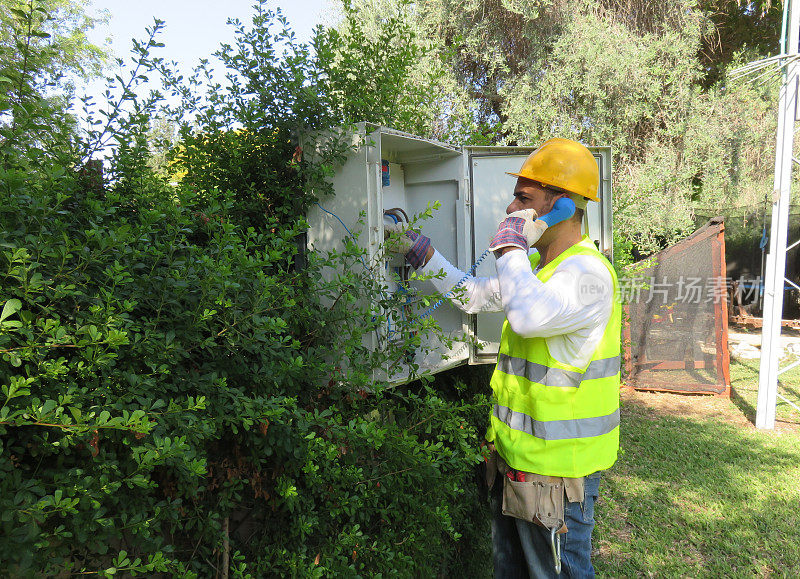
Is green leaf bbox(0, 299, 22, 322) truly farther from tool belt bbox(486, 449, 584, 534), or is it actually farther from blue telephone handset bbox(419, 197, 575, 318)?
tool belt bbox(486, 449, 584, 534)

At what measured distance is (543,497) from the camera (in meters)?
2.24

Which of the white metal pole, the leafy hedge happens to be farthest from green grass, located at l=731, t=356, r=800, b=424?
the leafy hedge

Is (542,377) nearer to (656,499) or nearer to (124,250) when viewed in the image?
(124,250)

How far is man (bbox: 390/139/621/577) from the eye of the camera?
7.27 ft

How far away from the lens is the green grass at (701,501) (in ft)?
12.3

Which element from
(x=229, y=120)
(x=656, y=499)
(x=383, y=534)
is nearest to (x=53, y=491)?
(x=383, y=534)

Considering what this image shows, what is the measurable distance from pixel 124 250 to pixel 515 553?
2.14 meters

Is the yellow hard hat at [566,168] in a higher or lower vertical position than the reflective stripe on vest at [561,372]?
higher

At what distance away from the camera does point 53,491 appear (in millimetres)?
1264

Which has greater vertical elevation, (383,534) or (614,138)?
(614,138)

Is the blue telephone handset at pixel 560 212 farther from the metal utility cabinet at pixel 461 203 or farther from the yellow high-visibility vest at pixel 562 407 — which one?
the metal utility cabinet at pixel 461 203

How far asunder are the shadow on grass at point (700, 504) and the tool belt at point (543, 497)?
1.84 meters

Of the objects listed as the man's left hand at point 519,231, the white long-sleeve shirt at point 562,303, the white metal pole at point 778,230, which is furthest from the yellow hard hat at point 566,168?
the white metal pole at point 778,230

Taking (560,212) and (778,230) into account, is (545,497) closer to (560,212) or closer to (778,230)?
(560,212)
